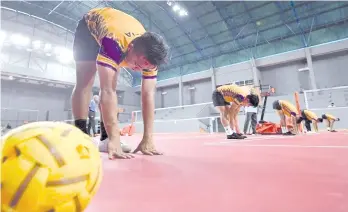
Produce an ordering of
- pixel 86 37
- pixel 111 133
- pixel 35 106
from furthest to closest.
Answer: pixel 35 106 → pixel 86 37 → pixel 111 133

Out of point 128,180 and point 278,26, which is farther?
point 278,26

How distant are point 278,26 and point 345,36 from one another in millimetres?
3211

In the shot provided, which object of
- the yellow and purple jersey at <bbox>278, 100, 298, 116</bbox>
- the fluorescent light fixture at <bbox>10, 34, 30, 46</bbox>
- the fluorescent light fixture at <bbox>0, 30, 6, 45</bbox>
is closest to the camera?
the yellow and purple jersey at <bbox>278, 100, 298, 116</bbox>

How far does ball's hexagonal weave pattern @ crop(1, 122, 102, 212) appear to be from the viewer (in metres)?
0.38

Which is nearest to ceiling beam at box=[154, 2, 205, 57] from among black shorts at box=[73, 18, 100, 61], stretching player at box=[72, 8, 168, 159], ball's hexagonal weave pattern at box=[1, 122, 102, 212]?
black shorts at box=[73, 18, 100, 61]

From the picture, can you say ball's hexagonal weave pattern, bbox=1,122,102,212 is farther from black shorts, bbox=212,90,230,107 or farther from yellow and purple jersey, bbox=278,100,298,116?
yellow and purple jersey, bbox=278,100,298,116

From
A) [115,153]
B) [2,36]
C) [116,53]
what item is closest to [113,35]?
[116,53]

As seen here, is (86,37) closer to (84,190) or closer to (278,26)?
(84,190)

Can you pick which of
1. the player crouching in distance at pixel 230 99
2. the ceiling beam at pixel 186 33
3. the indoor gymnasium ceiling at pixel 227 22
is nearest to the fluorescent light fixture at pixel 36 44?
the indoor gymnasium ceiling at pixel 227 22

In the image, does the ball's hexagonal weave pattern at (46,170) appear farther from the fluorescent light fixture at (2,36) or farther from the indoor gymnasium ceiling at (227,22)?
the fluorescent light fixture at (2,36)

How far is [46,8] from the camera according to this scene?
44.1 ft

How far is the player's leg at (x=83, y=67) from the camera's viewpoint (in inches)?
67.2

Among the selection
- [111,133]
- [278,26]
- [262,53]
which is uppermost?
[278,26]

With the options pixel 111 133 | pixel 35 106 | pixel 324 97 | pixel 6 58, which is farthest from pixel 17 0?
pixel 324 97
